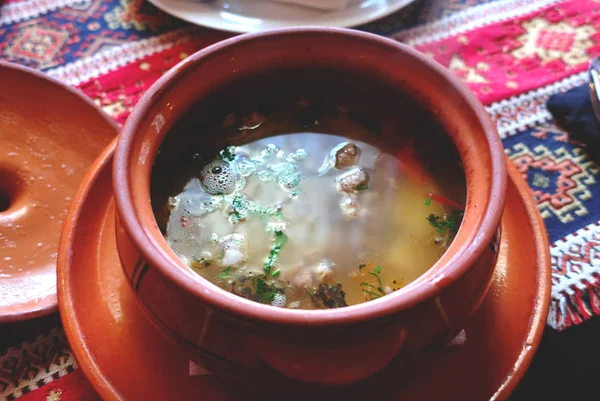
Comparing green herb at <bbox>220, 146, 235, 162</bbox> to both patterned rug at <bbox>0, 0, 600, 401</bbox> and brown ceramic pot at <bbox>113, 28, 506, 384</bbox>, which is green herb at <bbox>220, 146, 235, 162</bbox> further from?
patterned rug at <bbox>0, 0, 600, 401</bbox>

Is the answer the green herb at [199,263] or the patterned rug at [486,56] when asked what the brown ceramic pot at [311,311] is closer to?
the green herb at [199,263]

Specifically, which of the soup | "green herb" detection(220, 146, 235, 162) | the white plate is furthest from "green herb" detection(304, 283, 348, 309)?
the white plate

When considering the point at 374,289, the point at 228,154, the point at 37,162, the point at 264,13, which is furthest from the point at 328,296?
the point at 264,13

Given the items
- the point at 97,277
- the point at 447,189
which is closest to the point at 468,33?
the point at 447,189

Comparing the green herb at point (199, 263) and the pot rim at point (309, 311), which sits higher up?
the pot rim at point (309, 311)

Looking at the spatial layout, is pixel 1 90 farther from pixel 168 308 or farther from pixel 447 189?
pixel 447 189

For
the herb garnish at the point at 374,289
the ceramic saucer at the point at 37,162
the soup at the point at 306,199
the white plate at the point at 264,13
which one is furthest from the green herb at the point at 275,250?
the white plate at the point at 264,13
